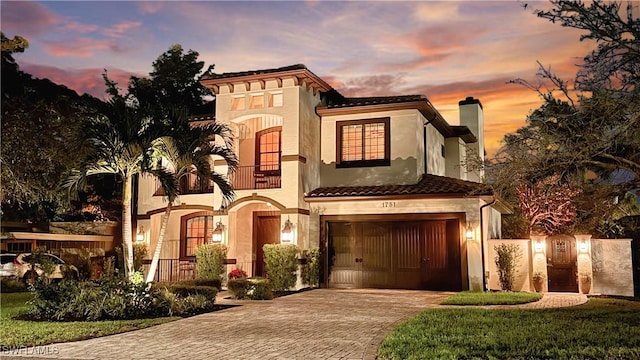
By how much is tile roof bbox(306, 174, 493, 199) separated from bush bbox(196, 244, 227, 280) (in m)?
3.66

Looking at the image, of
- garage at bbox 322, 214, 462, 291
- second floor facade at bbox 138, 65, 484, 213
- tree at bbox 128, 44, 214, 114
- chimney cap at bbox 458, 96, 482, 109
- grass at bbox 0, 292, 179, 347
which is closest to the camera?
grass at bbox 0, 292, 179, 347

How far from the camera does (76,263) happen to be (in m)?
22.9

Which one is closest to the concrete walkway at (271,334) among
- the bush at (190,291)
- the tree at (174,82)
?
the bush at (190,291)

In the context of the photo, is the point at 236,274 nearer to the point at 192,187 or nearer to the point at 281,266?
the point at 281,266

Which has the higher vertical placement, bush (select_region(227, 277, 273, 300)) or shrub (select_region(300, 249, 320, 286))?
shrub (select_region(300, 249, 320, 286))

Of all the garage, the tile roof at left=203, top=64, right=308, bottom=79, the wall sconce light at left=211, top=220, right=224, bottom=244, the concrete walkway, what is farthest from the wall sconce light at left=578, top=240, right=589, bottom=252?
the wall sconce light at left=211, top=220, right=224, bottom=244

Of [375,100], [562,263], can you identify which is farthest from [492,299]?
[375,100]

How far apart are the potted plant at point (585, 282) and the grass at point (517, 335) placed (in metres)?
4.73

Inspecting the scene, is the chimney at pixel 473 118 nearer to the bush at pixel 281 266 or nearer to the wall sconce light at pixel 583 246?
the wall sconce light at pixel 583 246

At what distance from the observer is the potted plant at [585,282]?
1802 cm

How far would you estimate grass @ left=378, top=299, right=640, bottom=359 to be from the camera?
849 cm

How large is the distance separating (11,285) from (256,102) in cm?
1070

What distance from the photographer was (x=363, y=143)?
21469 mm

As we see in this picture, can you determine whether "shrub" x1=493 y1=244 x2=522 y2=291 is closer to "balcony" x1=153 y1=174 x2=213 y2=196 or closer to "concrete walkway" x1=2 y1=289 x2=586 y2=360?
"concrete walkway" x1=2 y1=289 x2=586 y2=360
